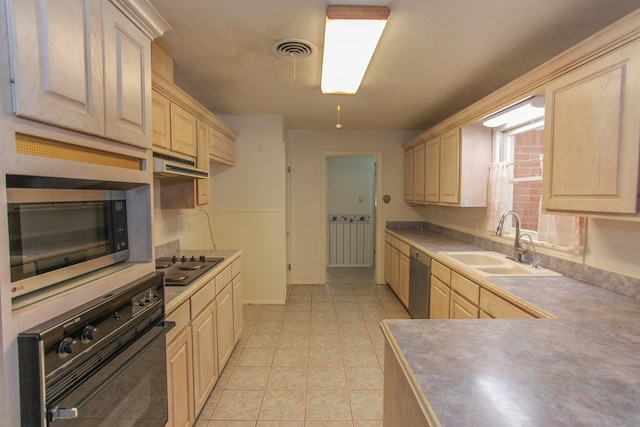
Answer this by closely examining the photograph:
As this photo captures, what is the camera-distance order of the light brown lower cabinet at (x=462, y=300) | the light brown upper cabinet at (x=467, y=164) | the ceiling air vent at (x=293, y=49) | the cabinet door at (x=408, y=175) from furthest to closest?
1. the cabinet door at (x=408, y=175)
2. the light brown upper cabinet at (x=467, y=164)
3. the ceiling air vent at (x=293, y=49)
4. the light brown lower cabinet at (x=462, y=300)

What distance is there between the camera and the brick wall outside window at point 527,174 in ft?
8.39

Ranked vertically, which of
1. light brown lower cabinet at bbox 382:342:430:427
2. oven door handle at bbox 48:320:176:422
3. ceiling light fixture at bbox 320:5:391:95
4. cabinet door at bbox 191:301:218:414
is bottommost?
cabinet door at bbox 191:301:218:414

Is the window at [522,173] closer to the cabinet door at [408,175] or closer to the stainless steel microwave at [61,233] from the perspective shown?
the cabinet door at [408,175]

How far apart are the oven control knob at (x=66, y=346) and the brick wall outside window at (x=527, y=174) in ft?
9.90

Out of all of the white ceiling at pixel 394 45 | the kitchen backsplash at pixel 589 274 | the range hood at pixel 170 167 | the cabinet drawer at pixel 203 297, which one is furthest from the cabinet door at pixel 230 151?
the kitchen backsplash at pixel 589 274

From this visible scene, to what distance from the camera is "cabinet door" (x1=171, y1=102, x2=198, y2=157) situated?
2.18 metres

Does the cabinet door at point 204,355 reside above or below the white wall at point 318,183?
below

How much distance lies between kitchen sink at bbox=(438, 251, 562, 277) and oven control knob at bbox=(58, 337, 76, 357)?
7.03 ft

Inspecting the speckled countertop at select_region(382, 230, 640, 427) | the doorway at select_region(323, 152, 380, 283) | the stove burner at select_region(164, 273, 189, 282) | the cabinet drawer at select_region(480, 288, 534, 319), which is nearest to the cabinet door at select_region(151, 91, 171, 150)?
the stove burner at select_region(164, 273, 189, 282)

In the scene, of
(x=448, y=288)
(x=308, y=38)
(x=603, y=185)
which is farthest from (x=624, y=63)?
(x=448, y=288)

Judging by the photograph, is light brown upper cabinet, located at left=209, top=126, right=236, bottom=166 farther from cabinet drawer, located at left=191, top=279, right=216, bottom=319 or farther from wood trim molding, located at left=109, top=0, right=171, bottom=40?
wood trim molding, located at left=109, top=0, right=171, bottom=40

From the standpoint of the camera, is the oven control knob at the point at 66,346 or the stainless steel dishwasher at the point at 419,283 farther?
the stainless steel dishwasher at the point at 419,283

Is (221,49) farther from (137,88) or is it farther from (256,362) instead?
(256,362)

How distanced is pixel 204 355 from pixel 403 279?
8.35 ft
